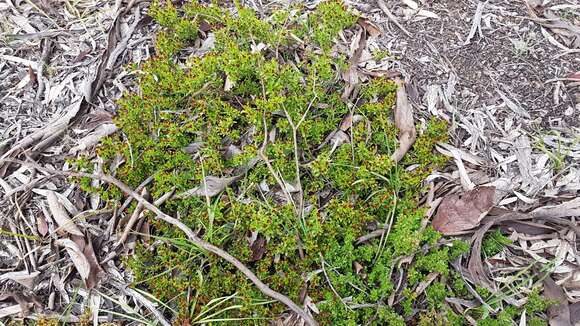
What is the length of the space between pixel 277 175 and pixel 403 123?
749 millimetres

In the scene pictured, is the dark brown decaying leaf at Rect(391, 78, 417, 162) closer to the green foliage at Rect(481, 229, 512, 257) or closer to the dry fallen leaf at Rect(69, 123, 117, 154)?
the green foliage at Rect(481, 229, 512, 257)

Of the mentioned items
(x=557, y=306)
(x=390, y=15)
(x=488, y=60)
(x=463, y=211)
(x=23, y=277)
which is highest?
(x=390, y=15)

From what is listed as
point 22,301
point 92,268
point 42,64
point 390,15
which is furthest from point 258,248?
point 42,64

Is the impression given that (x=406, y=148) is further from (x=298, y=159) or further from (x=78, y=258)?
(x=78, y=258)

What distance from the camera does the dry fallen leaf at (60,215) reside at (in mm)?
2561

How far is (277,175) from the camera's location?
2545 mm

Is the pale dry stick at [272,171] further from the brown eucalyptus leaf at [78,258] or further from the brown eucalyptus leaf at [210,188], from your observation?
the brown eucalyptus leaf at [78,258]

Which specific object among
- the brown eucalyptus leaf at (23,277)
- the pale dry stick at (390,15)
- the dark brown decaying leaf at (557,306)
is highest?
the pale dry stick at (390,15)

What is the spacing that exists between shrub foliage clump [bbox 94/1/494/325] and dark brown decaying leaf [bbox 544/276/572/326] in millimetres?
466

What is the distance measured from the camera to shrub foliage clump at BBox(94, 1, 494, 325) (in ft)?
7.65

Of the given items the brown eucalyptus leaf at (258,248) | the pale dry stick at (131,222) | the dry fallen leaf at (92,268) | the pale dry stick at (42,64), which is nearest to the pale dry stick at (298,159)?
the brown eucalyptus leaf at (258,248)

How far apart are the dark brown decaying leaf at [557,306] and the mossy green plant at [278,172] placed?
0.46 metres

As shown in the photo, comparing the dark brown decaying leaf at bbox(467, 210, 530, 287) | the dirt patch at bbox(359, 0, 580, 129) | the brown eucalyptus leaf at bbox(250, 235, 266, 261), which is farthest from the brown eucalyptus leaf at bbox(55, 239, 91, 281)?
the dirt patch at bbox(359, 0, 580, 129)

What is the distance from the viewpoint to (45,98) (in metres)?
3.05
